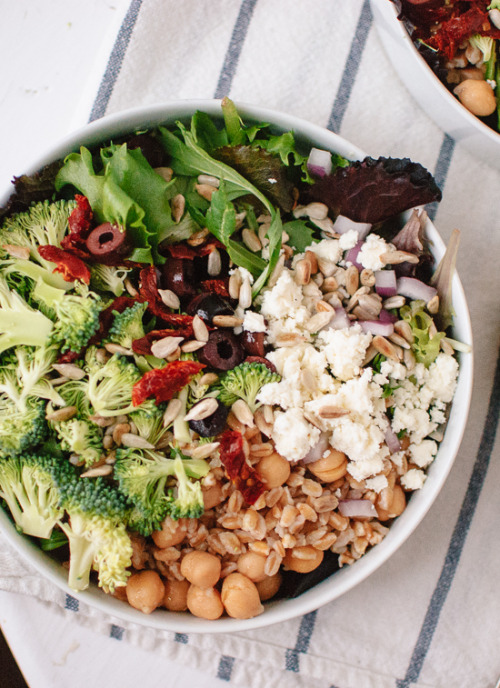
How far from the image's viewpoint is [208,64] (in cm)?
166

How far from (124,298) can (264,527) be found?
0.56m

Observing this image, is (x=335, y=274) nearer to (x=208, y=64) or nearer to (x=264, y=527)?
(x=264, y=527)

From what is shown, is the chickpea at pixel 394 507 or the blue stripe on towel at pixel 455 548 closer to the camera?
the chickpea at pixel 394 507

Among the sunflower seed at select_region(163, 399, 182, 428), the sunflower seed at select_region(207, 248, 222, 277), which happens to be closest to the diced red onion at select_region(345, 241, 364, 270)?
the sunflower seed at select_region(207, 248, 222, 277)

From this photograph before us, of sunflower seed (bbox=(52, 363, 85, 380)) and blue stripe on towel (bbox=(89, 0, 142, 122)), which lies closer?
sunflower seed (bbox=(52, 363, 85, 380))

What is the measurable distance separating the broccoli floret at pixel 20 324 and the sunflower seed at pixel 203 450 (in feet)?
1.21

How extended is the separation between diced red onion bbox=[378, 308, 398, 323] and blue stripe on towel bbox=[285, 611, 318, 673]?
0.76 m

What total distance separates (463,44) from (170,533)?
1.33 meters

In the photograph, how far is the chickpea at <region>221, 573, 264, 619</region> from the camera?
A: 1308 millimetres

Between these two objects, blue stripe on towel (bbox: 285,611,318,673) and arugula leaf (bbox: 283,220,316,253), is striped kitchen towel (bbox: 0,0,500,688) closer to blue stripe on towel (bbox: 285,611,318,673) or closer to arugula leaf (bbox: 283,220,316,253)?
blue stripe on towel (bbox: 285,611,318,673)

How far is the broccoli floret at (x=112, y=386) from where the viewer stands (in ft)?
4.11

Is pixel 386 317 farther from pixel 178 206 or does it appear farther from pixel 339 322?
pixel 178 206

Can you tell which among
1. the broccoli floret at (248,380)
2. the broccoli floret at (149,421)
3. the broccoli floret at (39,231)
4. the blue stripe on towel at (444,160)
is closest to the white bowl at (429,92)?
the blue stripe on towel at (444,160)

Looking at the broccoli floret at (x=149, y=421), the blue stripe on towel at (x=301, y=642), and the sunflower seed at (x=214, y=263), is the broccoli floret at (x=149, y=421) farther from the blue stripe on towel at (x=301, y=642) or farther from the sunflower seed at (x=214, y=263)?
the blue stripe on towel at (x=301, y=642)
